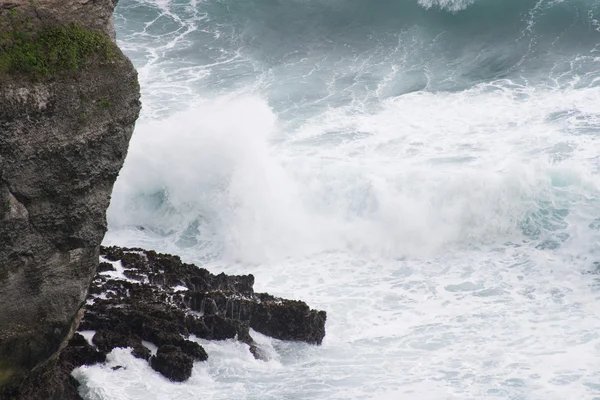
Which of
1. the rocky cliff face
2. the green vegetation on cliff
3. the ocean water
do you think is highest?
the green vegetation on cliff

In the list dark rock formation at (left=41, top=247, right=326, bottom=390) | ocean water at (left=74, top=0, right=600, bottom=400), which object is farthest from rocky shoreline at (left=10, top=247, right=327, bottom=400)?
ocean water at (left=74, top=0, right=600, bottom=400)

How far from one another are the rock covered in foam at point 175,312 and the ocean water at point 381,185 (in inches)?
14.2

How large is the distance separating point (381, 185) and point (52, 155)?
17365 mm

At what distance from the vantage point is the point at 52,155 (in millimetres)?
12039

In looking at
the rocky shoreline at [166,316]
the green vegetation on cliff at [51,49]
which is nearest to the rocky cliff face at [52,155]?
the green vegetation on cliff at [51,49]

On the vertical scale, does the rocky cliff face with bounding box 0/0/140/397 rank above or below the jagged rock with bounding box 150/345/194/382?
above

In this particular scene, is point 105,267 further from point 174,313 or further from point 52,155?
point 52,155

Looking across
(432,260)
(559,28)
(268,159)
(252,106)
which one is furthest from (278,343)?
(559,28)

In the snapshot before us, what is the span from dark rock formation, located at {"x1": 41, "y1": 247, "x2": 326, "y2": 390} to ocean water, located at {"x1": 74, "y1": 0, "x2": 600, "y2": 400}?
0.35 metres

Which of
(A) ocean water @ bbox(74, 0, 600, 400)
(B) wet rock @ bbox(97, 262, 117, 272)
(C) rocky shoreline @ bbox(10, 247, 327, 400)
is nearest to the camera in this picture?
(C) rocky shoreline @ bbox(10, 247, 327, 400)

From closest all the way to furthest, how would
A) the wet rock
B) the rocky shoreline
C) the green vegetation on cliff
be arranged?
the green vegetation on cliff → the rocky shoreline → the wet rock

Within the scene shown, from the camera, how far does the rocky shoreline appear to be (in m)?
16.8

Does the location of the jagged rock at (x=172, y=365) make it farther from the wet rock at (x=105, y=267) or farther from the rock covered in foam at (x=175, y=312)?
the wet rock at (x=105, y=267)

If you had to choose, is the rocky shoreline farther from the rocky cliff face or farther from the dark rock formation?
the rocky cliff face
